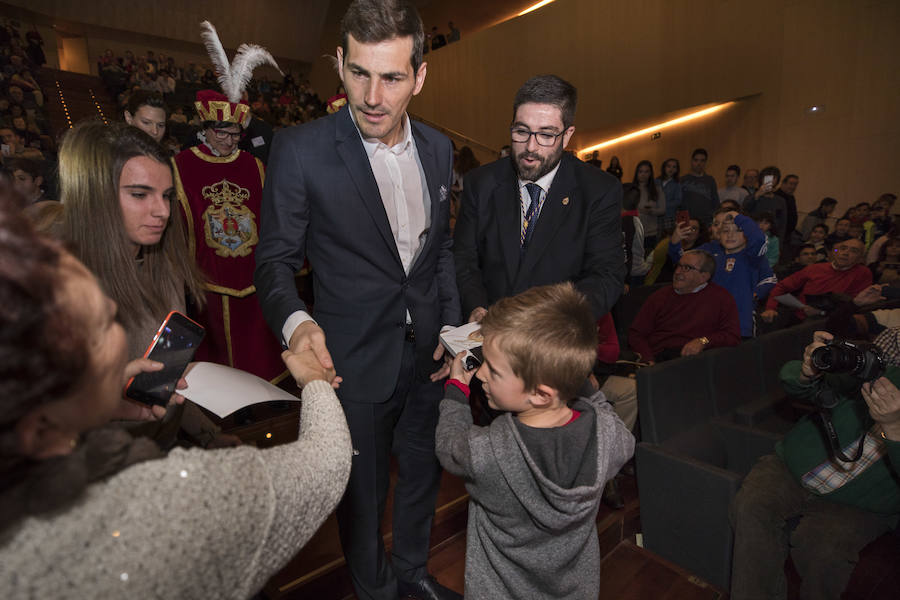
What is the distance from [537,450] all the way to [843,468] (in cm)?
148

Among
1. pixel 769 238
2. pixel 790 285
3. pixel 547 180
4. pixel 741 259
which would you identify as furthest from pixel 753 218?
pixel 547 180

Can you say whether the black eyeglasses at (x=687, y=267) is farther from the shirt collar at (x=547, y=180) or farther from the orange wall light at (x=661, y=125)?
the orange wall light at (x=661, y=125)

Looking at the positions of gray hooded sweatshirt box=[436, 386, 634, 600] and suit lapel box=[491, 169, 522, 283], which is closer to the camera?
gray hooded sweatshirt box=[436, 386, 634, 600]

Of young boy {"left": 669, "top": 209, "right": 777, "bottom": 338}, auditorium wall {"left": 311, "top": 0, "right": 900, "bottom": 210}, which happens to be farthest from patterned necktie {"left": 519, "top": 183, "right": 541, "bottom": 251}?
auditorium wall {"left": 311, "top": 0, "right": 900, "bottom": 210}

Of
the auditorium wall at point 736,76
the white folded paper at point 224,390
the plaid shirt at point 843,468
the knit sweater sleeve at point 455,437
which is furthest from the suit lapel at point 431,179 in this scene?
the auditorium wall at point 736,76

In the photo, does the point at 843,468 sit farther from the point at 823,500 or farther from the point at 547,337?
the point at 547,337

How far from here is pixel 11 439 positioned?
48 centimetres

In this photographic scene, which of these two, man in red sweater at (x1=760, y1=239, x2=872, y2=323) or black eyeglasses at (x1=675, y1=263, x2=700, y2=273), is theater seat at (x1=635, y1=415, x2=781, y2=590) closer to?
black eyeglasses at (x1=675, y1=263, x2=700, y2=273)

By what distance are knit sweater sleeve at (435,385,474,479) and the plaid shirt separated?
1.55m

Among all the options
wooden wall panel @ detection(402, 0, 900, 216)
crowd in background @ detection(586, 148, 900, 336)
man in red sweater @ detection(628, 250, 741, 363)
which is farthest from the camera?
wooden wall panel @ detection(402, 0, 900, 216)

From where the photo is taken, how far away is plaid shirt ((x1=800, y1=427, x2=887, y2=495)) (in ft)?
5.94

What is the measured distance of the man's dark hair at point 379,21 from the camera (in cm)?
126

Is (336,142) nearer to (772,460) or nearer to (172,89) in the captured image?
(772,460)

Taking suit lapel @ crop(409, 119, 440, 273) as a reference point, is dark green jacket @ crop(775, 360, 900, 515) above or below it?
below
